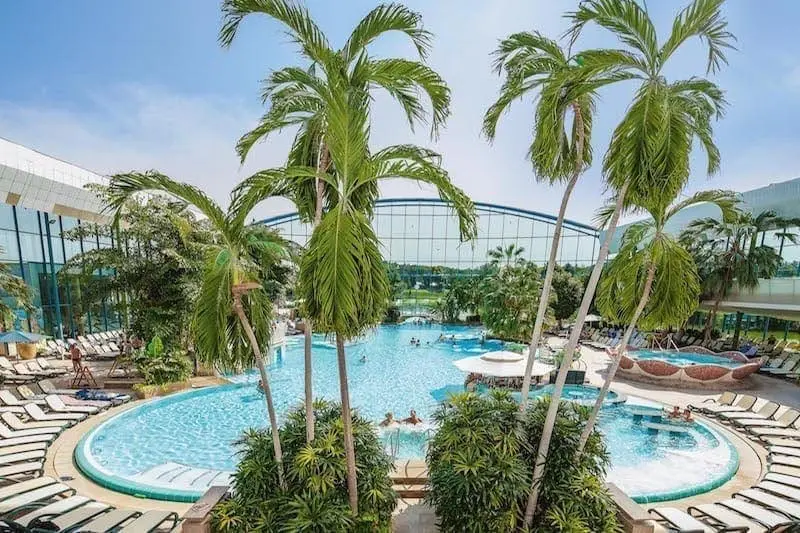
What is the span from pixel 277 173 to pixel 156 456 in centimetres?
878

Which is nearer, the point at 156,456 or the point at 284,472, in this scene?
the point at 284,472

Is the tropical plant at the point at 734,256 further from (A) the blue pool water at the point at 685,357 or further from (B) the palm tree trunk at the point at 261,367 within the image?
(B) the palm tree trunk at the point at 261,367

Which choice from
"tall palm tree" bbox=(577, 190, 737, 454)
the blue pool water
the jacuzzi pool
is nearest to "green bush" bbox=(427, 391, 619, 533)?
"tall palm tree" bbox=(577, 190, 737, 454)

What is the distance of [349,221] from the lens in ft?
12.0

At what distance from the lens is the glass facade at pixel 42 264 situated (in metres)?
17.1

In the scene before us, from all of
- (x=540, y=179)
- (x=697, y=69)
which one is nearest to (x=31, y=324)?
(x=540, y=179)

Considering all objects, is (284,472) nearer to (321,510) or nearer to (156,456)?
(321,510)

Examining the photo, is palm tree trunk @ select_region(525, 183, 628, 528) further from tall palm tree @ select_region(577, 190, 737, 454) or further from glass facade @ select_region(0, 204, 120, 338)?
glass facade @ select_region(0, 204, 120, 338)

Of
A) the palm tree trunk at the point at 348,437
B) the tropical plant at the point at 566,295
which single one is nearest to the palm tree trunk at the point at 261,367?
the palm tree trunk at the point at 348,437

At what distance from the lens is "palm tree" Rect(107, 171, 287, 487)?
4.12 metres

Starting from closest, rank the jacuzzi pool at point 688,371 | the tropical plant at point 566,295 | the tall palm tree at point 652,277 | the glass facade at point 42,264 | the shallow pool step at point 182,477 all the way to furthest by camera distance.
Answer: the tall palm tree at point 652,277, the shallow pool step at point 182,477, the jacuzzi pool at point 688,371, the glass facade at point 42,264, the tropical plant at point 566,295

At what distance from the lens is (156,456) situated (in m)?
9.14

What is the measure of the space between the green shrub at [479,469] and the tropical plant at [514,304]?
18658 millimetres

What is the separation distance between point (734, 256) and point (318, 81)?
2280cm
